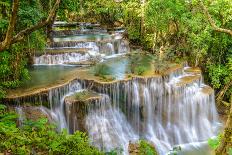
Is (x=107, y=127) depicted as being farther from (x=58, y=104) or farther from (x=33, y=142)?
(x=33, y=142)

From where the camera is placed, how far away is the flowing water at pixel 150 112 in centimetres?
1151

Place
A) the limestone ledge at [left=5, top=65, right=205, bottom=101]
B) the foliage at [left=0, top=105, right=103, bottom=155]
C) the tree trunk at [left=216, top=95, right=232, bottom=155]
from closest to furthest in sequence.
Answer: the tree trunk at [left=216, top=95, right=232, bottom=155] < the foliage at [left=0, top=105, right=103, bottom=155] < the limestone ledge at [left=5, top=65, right=205, bottom=101]

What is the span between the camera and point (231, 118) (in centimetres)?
458

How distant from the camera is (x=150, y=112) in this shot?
1311 cm

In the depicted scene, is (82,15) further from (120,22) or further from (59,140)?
(59,140)

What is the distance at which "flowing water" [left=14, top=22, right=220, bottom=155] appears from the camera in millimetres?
11508

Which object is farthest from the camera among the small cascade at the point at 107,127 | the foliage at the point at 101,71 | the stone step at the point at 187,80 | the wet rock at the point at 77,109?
the stone step at the point at 187,80

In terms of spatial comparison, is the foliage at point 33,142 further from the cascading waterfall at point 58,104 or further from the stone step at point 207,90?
the stone step at point 207,90

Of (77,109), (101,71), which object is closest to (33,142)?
(77,109)

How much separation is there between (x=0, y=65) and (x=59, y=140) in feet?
13.2

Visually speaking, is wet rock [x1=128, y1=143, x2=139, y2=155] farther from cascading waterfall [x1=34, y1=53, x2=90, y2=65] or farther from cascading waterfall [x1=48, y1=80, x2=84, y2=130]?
cascading waterfall [x1=34, y1=53, x2=90, y2=65]

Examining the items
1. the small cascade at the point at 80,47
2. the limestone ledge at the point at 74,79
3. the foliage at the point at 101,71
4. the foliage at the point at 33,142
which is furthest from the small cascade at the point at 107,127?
the small cascade at the point at 80,47

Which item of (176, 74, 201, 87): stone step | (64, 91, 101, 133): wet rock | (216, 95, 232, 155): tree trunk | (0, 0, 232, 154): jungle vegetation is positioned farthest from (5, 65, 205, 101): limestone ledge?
(216, 95, 232, 155): tree trunk

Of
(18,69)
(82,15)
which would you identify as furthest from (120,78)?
(82,15)
